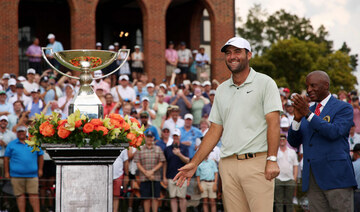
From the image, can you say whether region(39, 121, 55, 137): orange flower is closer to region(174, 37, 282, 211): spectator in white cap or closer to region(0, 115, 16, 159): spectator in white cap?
region(174, 37, 282, 211): spectator in white cap

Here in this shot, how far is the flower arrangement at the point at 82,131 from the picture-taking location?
638 centimetres

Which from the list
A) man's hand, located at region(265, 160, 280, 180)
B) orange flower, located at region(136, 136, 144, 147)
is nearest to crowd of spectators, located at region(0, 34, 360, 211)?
orange flower, located at region(136, 136, 144, 147)

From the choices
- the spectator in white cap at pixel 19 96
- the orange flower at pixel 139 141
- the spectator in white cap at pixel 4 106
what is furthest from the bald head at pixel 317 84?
the spectator in white cap at pixel 19 96

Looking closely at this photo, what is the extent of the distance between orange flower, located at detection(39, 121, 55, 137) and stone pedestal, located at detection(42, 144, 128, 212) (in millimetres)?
116

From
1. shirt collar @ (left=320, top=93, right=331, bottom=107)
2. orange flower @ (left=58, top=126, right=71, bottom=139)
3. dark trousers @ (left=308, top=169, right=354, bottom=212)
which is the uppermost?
shirt collar @ (left=320, top=93, right=331, bottom=107)

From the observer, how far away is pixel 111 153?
653 centimetres

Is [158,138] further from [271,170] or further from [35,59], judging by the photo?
[35,59]

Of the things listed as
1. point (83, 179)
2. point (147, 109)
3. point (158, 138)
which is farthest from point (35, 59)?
point (83, 179)

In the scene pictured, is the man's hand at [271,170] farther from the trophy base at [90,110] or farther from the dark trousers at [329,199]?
the trophy base at [90,110]

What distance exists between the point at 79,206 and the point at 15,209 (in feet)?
15.7

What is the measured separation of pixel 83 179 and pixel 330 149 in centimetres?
250

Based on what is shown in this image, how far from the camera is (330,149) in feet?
21.6

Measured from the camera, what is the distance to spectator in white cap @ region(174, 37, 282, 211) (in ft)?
18.5

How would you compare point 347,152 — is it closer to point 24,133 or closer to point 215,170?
point 215,170
